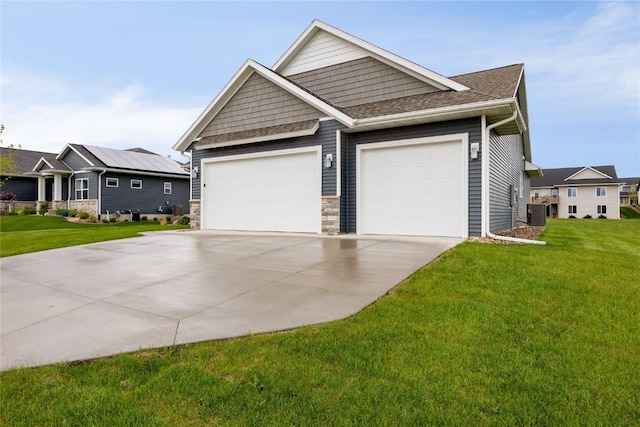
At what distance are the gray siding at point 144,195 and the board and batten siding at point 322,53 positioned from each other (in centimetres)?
1537

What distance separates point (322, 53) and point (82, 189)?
19.0 metres

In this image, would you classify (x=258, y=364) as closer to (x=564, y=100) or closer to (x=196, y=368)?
(x=196, y=368)

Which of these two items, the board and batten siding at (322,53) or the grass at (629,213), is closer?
the board and batten siding at (322,53)

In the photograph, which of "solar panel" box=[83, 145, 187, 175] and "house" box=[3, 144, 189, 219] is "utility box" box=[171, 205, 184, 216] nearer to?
"house" box=[3, 144, 189, 219]

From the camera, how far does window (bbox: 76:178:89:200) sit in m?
→ 22.4

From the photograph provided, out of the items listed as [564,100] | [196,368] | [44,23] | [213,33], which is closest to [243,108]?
[213,33]

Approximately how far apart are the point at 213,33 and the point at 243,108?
15.9 ft

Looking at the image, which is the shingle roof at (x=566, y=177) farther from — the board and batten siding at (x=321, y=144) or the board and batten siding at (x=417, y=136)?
the board and batten siding at (x=321, y=144)

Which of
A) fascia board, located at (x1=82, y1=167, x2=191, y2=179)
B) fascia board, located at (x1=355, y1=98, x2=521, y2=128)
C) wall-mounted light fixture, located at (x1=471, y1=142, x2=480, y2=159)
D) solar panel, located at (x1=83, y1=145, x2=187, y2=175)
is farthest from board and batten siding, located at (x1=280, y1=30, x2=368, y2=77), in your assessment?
solar panel, located at (x1=83, y1=145, x2=187, y2=175)

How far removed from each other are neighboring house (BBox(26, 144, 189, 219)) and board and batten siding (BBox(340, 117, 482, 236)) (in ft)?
58.5

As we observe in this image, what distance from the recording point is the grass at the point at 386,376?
201cm

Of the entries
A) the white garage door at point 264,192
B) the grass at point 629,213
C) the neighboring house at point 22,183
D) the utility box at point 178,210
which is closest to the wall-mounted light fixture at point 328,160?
the white garage door at point 264,192

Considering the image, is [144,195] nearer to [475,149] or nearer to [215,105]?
[215,105]

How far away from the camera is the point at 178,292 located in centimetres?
→ 453
